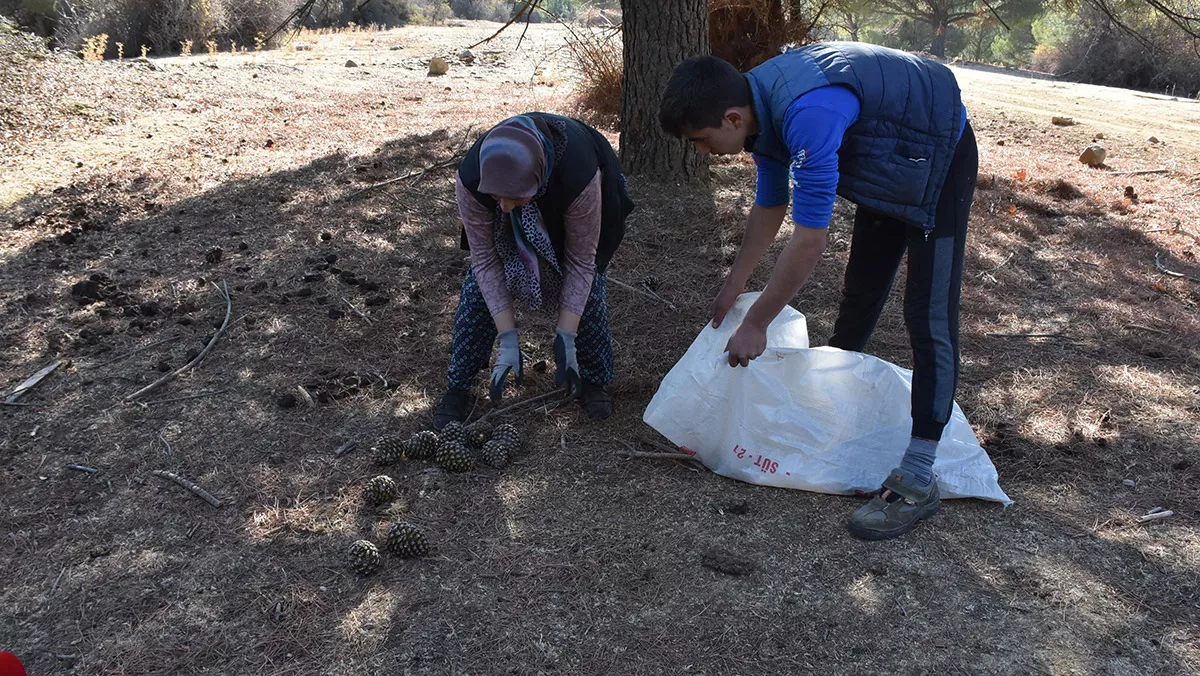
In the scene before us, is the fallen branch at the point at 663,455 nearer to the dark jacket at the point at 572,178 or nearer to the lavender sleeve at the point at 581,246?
the lavender sleeve at the point at 581,246

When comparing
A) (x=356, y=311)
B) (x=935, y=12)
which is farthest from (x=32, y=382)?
(x=935, y=12)

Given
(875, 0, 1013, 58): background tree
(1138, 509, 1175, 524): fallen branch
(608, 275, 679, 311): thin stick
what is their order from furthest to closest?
(875, 0, 1013, 58): background tree → (608, 275, 679, 311): thin stick → (1138, 509, 1175, 524): fallen branch

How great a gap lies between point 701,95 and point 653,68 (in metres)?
2.93

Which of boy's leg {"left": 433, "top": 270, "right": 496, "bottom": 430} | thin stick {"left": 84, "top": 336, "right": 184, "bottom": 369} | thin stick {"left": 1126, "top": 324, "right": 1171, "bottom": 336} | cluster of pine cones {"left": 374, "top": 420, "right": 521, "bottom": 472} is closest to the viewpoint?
cluster of pine cones {"left": 374, "top": 420, "right": 521, "bottom": 472}

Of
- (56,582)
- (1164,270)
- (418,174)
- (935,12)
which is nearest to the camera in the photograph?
(56,582)

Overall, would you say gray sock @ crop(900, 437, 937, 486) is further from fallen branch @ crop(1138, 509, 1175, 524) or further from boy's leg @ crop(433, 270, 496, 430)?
boy's leg @ crop(433, 270, 496, 430)

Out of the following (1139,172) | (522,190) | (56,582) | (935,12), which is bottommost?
(56,582)

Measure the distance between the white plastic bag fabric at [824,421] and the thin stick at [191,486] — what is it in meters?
1.48

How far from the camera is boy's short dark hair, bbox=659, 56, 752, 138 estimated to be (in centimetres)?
195

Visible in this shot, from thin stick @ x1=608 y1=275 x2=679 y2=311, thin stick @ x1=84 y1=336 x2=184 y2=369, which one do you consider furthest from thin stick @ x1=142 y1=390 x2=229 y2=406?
thin stick @ x1=608 y1=275 x2=679 y2=311

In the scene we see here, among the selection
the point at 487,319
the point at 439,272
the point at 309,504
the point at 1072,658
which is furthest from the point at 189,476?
the point at 1072,658

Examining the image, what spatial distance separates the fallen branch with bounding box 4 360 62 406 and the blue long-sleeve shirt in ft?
9.29

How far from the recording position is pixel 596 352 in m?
2.90

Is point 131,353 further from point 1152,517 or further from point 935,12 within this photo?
point 935,12
